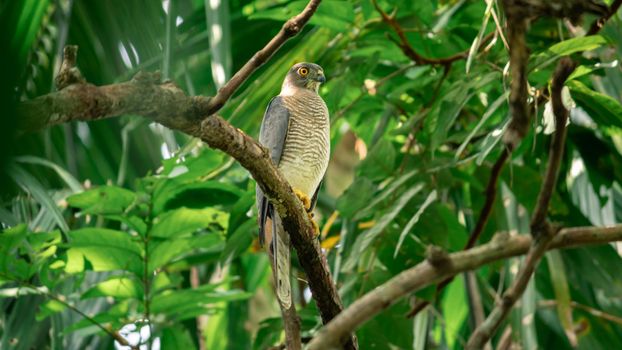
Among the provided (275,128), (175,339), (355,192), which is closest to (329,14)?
(275,128)

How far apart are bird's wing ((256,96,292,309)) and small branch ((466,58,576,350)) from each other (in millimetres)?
1357

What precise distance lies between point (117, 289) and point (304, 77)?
1.48 metres

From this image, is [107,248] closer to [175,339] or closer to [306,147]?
[175,339]

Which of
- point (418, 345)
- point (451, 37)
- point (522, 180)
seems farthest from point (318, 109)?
point (418, 345)

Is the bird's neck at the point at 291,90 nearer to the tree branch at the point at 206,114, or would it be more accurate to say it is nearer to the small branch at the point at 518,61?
the tree branch at the point at 206,114

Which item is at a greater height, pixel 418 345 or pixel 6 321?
pixel 6 321

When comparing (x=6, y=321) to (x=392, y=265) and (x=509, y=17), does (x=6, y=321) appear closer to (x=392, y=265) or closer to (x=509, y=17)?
(x=392, y=265)

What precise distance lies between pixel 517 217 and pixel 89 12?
11.6 ft

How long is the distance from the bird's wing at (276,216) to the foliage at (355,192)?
0.33 feet

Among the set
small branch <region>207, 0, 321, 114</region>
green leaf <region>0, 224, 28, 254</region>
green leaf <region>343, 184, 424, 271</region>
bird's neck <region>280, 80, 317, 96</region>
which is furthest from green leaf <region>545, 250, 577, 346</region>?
green leaf <region>0, 224, 28, 254</region>

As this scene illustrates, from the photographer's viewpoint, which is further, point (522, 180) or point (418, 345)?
point (418, 345)

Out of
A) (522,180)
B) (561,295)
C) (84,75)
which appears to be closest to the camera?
(84,75)

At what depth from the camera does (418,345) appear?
4086 millimetres

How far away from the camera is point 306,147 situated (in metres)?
3.81
